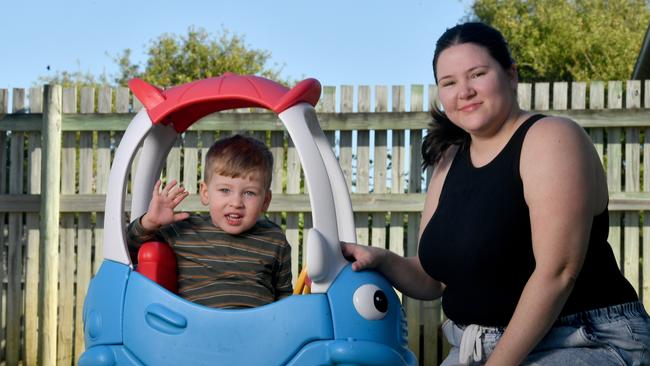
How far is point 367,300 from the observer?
2.48m

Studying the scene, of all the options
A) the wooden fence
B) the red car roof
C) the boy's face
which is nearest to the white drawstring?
the red car roof

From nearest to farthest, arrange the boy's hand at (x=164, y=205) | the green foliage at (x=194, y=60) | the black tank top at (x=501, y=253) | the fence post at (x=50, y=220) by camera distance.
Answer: the black tank top at (x=501, y=253)
the boy's hand at (x=164, y=205)
the fence post at (x=50, y=220)
the green foliage at (x=194, y=60)

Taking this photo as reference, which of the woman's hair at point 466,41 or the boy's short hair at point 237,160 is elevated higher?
the woman's hair at point 466,41

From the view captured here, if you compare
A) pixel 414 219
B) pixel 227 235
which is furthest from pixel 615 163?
pixel 227 235

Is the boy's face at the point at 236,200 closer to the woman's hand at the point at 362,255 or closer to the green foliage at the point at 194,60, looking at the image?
the woman's hand at the point at 362,255

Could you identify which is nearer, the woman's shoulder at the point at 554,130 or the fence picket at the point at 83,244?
the woman's shoulder at the point at 554,130

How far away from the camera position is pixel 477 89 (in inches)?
87.6

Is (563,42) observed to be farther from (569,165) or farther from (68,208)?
(569,165)

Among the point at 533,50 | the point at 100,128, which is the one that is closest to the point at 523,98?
the point at 100,128

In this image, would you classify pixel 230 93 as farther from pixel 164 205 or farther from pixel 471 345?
pixel 471 345

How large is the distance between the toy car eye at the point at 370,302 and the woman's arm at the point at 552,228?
47cm

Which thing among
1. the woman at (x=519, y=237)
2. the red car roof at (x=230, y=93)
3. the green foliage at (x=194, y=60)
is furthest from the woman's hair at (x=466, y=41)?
the green foliage at (x=194, y=60)

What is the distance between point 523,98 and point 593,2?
49.7 ft

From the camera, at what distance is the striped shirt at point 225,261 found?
2850mm
